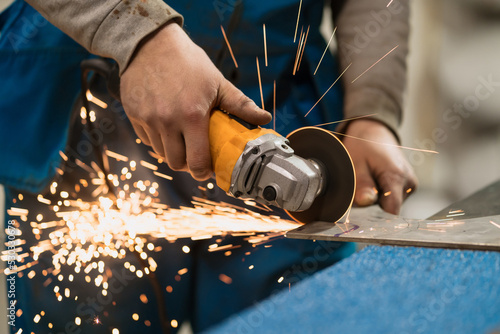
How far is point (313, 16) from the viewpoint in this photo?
129cm

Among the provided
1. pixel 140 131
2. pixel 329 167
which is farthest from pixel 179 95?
pixel 329 167

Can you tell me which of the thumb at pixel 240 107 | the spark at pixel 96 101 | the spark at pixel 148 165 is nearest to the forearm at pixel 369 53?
the thumb at pixel 240 107

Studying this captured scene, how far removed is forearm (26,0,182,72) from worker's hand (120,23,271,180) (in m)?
0.02

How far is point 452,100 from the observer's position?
6.07 feet

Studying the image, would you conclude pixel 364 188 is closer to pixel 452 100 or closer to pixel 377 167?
pixel 377 167

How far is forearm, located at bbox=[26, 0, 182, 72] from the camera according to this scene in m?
0.91

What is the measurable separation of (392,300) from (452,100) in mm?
1540

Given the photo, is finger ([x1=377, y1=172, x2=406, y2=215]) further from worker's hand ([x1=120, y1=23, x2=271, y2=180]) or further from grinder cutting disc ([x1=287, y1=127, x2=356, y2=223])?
worker's hand ([x1=120, y1=23, x2=271, y2=180])

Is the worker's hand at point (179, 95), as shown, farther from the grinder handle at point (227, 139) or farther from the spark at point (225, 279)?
the spark at point (225, 279)

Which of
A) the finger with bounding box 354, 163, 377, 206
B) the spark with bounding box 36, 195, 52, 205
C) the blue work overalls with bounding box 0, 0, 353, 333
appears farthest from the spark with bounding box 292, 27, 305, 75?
the spark with bounding box 36, 195, 52, 205

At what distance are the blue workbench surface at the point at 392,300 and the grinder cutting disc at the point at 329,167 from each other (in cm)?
20

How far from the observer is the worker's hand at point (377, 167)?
3.92ft

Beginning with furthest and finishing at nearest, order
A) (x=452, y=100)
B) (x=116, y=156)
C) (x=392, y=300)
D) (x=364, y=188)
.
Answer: (x=452, y=100)
(x=116, y=156)
(x=364, y=188)
(x=392, y=300)

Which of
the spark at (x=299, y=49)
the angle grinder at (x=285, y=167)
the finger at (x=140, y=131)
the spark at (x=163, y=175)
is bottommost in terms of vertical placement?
the spark at (x=163, y=175)
